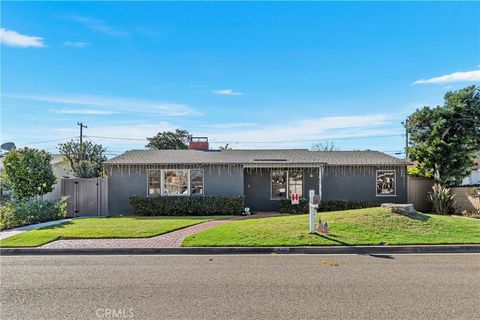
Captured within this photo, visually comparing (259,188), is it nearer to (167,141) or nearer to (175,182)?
(175,182)

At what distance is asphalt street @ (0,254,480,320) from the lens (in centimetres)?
533

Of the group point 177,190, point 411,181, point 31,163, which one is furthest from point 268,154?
point 31,163

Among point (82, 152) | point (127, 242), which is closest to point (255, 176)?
point (127, 242)

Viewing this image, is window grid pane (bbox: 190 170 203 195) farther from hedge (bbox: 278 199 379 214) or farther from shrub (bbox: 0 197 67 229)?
shrub (bbox: 0 197 67 229)

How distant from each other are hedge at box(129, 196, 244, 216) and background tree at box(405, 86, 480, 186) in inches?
372

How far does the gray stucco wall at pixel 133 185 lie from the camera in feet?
66.1

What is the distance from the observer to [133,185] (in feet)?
66.2

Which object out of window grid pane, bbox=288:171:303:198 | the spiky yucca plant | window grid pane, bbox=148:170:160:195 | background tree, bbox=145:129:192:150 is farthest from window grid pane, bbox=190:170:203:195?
background tree, bbox=145:129:192:150

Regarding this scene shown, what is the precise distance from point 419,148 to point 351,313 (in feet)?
54.9

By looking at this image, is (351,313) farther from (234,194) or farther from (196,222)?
(234,194)

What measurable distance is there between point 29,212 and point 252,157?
427 inches

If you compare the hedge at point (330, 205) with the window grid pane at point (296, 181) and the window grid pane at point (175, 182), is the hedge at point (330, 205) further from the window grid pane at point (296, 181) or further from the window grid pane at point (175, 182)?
the window grid pane at point (175, 182)

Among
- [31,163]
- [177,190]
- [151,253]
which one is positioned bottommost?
[151,253]

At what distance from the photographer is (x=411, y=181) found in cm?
2091
